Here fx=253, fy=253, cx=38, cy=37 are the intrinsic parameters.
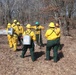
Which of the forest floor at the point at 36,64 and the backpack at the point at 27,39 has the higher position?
the backpack at the point at 27,39

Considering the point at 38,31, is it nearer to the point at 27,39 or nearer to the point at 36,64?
the point at 27,39

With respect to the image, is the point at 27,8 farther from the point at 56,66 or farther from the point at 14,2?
the point at 56,66

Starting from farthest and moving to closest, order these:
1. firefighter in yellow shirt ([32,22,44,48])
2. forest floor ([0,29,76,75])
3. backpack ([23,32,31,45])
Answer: firefighter in yellow shirt ([32,22,44,48]) → backpack ([23,32,31,45]) → forest floor ([0,29,76,75])

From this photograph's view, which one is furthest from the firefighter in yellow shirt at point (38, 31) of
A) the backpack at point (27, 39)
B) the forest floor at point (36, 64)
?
the backpack at point (27, 39)

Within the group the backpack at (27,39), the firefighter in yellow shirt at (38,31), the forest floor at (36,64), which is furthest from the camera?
the firefighter in yellow shirt at (38,31)

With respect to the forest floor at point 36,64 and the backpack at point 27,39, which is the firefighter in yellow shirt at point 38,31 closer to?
the forest floor at point 36,64

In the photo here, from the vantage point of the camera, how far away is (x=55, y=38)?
45.0ft

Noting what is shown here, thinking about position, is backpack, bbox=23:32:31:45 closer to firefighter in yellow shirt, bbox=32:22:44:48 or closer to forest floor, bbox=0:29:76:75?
forest floor, bbox=0:29:76:75

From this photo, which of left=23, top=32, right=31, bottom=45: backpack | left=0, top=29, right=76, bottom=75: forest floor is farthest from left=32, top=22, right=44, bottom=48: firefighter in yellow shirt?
left=23, top=32, right=31, bottom=45: backpack

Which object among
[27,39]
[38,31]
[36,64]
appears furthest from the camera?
[38,31]

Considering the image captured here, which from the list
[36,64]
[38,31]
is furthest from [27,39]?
[38,31]

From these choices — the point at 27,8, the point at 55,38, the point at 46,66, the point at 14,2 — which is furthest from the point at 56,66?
the point at 27,8

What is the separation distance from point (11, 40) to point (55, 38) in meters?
4.48

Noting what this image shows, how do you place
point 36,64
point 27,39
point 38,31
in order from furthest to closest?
point 38,31
point 36,64
point 27,39
